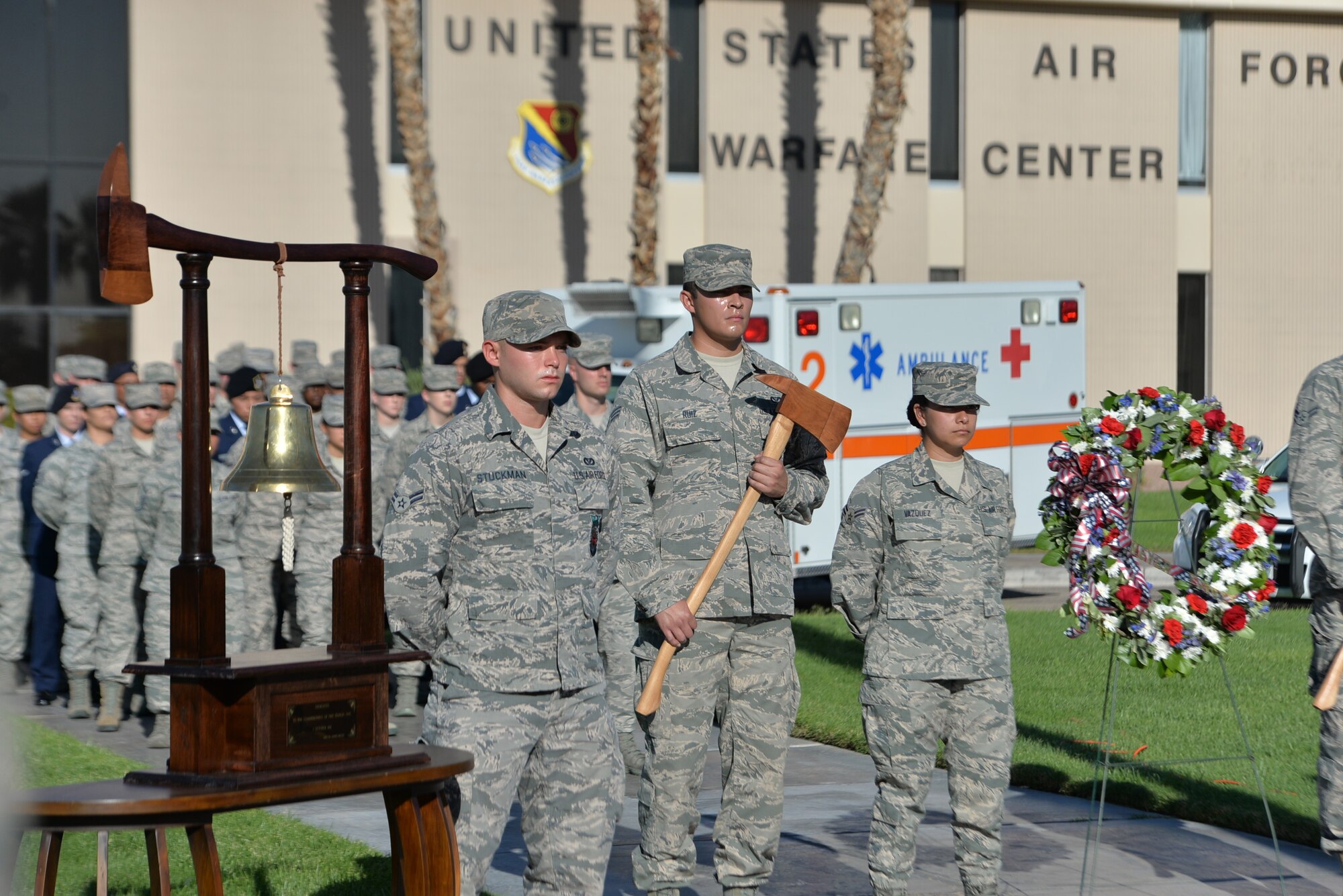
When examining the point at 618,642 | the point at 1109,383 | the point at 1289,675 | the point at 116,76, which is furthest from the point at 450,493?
the point at 1109,383

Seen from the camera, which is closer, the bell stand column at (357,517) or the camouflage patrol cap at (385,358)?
the bell stand column at (357,517)

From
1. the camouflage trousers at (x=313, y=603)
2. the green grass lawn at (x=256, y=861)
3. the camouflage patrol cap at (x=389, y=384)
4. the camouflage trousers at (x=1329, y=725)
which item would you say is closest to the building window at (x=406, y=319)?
the camouflage patrol cap at (x=389, y=384)

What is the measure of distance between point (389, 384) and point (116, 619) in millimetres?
2572

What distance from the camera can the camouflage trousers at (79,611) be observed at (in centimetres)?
1123

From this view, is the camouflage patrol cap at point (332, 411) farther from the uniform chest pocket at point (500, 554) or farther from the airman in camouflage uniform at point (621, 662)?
the uniform chest pocket at point (500, 554)

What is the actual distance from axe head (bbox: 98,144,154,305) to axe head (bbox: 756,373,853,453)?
2294mm

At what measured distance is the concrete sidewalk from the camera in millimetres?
6664

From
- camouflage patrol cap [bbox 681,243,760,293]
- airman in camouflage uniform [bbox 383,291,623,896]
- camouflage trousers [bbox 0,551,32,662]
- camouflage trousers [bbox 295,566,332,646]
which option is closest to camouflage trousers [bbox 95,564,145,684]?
camouflage trousers [bbox 0,551,32,662]

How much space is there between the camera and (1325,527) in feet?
19.6

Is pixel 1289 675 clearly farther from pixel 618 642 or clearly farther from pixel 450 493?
pixel 450 493

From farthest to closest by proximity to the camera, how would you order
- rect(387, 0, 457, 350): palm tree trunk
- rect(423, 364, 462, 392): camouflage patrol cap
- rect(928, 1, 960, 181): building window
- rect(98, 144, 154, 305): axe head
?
1. rect(928, 1, 960, 181): building window
2. rect(387, 0, 457, 350): palm tree trunk
3. rect(423, 364, 462, 392): camouflage patrol cap
4. rect(98, 144, 154, 305): axe head

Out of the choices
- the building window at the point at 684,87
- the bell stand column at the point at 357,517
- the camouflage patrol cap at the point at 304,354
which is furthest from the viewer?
the building window at the point at 684,87

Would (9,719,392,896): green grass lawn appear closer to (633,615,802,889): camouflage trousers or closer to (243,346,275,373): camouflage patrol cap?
(633,615,802,889): camouflage trousers

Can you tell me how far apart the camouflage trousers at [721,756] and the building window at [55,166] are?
1814cm
